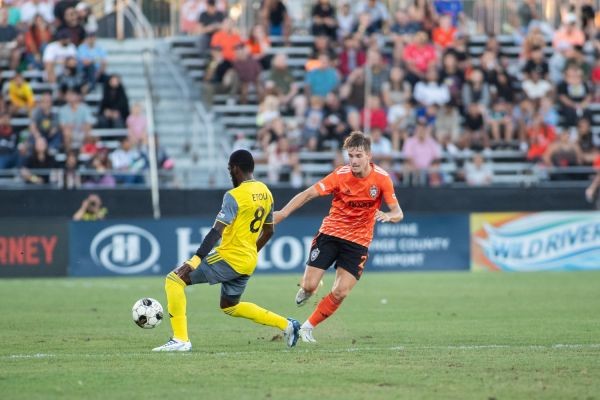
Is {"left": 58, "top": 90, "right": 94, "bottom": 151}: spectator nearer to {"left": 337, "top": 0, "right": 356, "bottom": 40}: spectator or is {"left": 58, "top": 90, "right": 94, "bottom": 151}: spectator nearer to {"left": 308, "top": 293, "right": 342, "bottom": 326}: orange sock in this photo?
{"left": 337, "top": 0, "right": 356, "bottom": 40}: spectator

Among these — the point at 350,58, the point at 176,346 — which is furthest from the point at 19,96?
the point at 176,346

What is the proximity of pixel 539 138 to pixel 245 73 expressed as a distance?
286 inches

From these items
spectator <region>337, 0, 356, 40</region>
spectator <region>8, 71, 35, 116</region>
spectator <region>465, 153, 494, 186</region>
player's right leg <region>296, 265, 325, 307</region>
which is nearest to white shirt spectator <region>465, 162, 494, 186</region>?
spectator <region>465, 153, 494, 186</region>

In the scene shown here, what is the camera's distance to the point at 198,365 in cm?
1106

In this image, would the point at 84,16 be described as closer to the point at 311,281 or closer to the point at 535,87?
the point at 535,87

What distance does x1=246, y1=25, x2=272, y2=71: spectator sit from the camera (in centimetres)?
3023

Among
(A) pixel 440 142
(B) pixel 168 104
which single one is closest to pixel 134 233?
(B) pixel 168 104

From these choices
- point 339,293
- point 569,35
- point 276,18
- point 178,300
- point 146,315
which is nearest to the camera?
point 178,300

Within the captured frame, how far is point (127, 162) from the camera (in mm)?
27078

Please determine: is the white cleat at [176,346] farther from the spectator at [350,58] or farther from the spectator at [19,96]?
the spectator at [350,58]

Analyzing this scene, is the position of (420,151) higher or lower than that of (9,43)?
lower

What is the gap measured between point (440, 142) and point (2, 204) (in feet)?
33.7

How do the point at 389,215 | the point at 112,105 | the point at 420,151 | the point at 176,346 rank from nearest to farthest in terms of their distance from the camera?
the point at 176,346
the point at 389,215
the point at 112,105
the point at 420,151

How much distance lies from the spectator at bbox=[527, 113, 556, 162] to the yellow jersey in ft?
59.6
